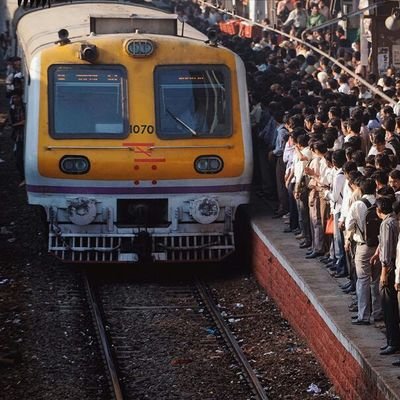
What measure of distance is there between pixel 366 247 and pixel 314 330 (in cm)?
95

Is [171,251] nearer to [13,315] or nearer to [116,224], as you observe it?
[116,224]

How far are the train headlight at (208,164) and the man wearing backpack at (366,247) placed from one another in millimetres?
3542

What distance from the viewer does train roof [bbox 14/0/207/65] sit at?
1578 centimetres

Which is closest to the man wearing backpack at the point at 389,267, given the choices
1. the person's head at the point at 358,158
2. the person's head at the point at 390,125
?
the person's head at the point at 358,158

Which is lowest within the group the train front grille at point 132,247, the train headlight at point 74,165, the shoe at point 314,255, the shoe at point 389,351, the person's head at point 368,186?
the train front grille at point 132,247

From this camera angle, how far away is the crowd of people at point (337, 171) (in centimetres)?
1112

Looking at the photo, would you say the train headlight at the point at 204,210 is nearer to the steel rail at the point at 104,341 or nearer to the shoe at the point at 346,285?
the steel rail at the point at 104,341

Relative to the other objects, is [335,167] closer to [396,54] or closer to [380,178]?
[380,178]

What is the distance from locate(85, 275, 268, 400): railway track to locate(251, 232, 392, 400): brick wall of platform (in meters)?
0.56

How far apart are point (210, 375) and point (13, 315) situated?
8.46 feet

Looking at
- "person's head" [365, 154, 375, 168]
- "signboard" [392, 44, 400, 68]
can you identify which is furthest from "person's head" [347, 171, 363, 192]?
"signboard" [392, 44, 400, 68]

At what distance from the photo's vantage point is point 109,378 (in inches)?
464

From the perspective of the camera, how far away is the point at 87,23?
17391 mm

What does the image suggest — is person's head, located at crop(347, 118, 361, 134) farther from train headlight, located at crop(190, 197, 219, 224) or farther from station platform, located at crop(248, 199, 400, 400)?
train headlight, located at crop(190, 197, 219, 224)
